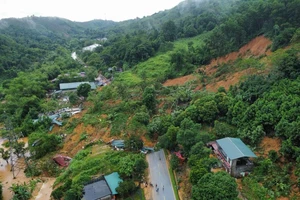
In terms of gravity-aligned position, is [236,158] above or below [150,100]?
below

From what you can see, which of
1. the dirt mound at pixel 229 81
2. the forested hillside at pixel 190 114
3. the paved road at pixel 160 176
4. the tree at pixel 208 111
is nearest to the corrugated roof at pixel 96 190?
the forested hillside at pixel 190 114

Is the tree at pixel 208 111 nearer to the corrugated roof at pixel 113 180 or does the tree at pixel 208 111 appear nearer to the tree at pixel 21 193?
the corrugated roof at pixel 113 180

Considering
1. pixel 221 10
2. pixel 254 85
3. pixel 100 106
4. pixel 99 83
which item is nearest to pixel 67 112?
pixel 100 106

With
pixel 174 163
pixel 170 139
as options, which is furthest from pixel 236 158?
pixel 170 139

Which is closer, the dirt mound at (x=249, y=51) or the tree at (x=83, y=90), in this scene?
the dirt mound at (x=249, y=51)

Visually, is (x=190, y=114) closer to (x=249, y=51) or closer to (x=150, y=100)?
(x=150, y=100)

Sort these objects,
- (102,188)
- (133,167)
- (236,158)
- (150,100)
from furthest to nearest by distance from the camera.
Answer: (150,100) < (133,167) < (102,188) < (236,158)

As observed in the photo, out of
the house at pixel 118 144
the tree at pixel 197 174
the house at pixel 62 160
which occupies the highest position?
the tree at pixel 197 174
